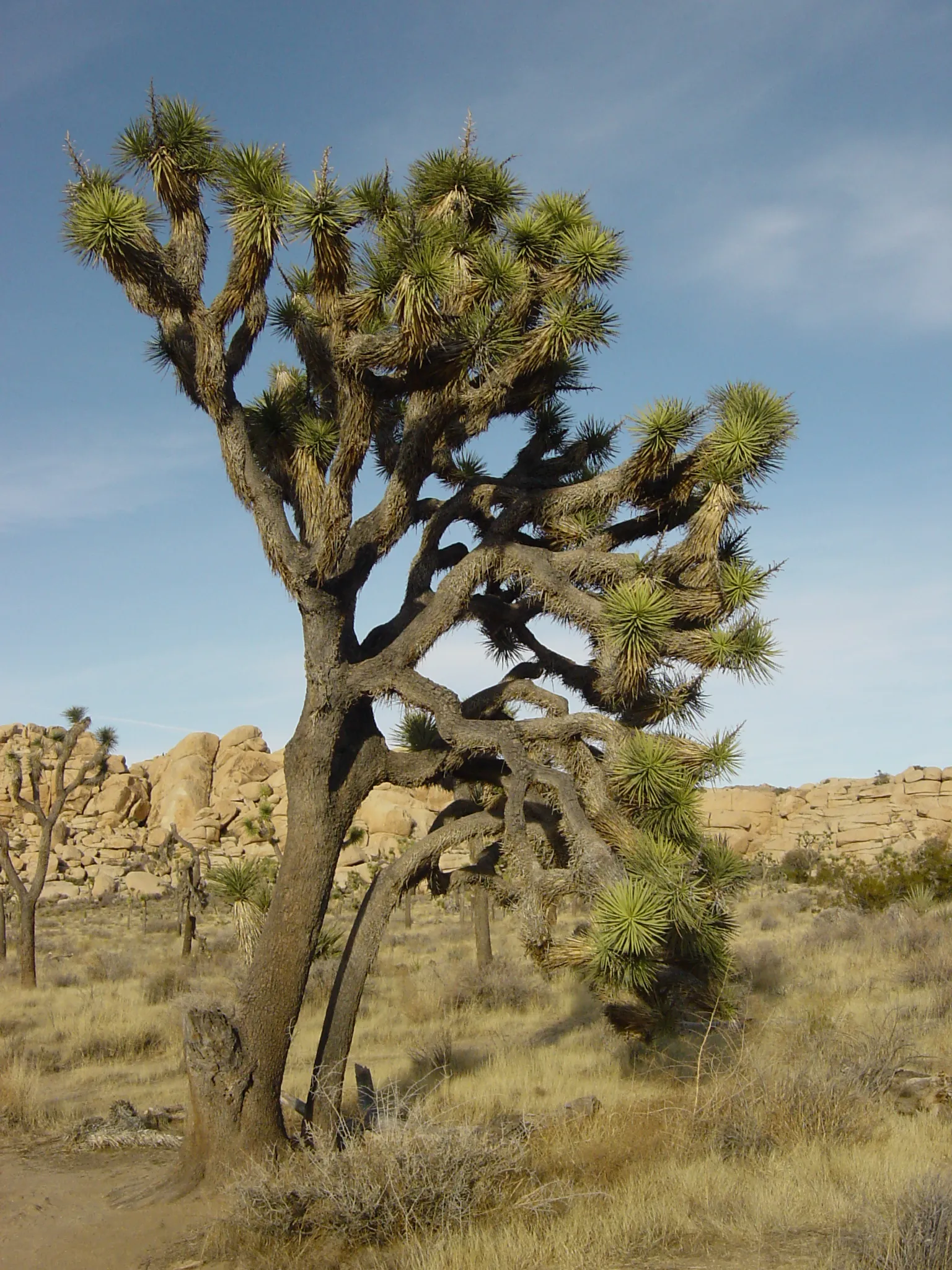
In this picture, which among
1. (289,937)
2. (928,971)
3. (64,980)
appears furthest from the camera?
(64,980)

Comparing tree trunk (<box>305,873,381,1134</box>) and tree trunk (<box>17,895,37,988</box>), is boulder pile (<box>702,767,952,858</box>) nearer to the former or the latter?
tree trunk (<box>17,895,37,988</box>)

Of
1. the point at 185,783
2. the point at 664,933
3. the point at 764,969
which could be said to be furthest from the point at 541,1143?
the point at 185,783

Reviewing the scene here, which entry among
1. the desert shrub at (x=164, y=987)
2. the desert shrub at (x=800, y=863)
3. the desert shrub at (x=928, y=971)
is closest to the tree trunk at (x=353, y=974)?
the desert shrub at (x=928, y=971)

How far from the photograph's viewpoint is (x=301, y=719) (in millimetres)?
7707

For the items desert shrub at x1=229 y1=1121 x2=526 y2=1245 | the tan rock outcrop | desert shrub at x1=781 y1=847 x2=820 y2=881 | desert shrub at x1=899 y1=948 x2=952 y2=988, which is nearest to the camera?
desert shrub at x1=229 y1=1121 x2=526 y2=1245

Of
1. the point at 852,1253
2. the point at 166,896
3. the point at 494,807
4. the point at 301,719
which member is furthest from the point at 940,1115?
the point at 166,896

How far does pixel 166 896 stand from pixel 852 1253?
33989 millimetres

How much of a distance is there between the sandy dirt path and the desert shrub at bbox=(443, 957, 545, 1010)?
19.2ft

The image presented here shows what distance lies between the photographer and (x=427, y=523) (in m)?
8.45

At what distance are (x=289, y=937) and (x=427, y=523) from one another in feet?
11.3

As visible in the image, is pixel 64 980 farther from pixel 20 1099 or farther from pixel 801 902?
pixel 801 902

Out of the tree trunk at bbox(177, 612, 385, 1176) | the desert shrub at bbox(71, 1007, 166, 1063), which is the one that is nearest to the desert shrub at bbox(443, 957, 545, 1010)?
the desert shrub at bbox(71, 1007, 166, 1063)

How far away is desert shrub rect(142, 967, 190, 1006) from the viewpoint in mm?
14067

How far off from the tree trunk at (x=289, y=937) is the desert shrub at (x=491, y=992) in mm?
6319
